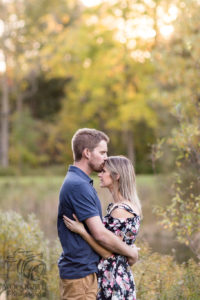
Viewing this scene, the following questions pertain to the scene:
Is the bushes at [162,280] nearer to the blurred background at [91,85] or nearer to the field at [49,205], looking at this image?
the blurred background at [91,85]

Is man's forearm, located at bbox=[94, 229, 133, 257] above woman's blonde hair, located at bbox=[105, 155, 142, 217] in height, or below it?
below

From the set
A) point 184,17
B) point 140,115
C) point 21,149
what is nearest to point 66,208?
point 184,17


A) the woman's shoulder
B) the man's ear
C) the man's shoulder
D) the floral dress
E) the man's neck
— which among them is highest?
the man's ear

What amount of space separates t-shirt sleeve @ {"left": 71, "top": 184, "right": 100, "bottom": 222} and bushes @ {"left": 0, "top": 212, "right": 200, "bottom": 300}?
6.42ft

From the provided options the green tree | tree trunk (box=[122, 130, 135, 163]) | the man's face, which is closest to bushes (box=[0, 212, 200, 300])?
the green tree

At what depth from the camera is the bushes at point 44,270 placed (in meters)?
5.07

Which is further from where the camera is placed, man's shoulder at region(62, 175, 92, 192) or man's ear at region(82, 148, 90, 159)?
man's ear at region(82, 148, 90, 159)

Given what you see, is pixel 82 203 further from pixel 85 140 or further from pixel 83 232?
pixel 85 140

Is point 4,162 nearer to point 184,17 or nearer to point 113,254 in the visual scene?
point 184,17

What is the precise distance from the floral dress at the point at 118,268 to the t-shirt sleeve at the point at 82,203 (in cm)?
24

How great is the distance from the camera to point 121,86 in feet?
91.2

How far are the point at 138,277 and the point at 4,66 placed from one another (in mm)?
27382

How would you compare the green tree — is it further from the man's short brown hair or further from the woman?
the man's short brown hair

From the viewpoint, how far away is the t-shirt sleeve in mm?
3334
